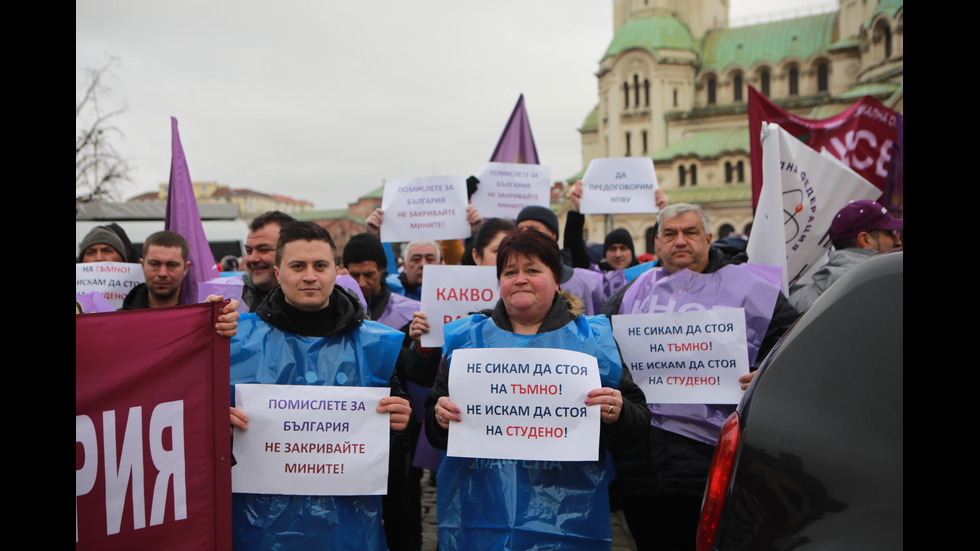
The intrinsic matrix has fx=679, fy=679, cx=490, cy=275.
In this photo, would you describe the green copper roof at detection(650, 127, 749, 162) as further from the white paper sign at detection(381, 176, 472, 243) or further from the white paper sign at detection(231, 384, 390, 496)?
the white paper sign at detection(231, 384, 390, 496)

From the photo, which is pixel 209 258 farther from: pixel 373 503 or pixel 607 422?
pixel 607 422

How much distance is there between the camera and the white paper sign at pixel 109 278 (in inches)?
208

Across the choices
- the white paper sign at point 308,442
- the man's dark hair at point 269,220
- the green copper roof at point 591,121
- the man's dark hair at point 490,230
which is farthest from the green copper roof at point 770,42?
the white paper sign at point 308,442

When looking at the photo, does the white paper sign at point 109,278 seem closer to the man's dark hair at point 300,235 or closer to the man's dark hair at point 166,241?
the man's dark hair at point 166,241

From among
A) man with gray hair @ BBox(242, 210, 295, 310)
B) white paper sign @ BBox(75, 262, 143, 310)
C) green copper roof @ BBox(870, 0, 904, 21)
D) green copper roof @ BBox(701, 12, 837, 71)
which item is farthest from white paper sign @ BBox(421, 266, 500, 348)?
green copper roof @ BBox(701, 12, 837, 71)

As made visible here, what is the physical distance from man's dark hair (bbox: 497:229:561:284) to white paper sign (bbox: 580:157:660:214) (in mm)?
3038

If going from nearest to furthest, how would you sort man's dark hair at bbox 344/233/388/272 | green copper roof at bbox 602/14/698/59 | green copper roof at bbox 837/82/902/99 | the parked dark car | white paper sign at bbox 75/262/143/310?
1. the parked dark car
2. man's dark hair at bbox 344/233/388/272
3. white paper sign at bbox 75/262/143/310
4. green copper roof at bbox 837/82/902/99
5. green copper roof at bbox 602/14/698/59

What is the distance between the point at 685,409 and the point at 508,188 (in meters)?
3.34

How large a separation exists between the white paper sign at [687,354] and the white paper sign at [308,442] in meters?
1.42

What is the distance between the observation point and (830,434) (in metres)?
1.69

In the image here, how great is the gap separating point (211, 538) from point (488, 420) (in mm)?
1259

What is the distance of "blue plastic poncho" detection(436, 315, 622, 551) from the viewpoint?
9.55ft

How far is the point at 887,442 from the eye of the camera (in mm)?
1610

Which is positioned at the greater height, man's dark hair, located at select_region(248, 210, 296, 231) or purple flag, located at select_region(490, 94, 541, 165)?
purple flag, located at select_region(490, 94, 541, 165)
